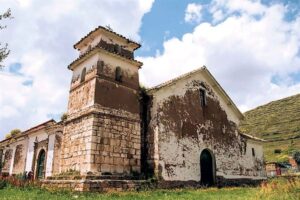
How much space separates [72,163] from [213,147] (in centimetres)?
833

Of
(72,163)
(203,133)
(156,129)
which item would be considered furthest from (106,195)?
(203,133)

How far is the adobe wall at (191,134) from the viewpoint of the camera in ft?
43.2

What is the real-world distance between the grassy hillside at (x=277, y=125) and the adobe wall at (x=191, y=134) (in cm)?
3316

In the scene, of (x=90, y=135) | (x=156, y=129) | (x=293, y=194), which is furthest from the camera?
(x=156, y=129)

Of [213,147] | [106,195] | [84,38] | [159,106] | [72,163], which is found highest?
[84,38]

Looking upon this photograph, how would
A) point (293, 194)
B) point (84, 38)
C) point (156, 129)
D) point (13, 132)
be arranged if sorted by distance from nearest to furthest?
point (293, 194), point (156, 129), point (84, 38), point (13, 132)

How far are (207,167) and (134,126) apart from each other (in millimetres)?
5501

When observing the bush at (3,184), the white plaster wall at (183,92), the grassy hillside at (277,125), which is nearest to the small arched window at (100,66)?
the white plaster wall at (183,92)

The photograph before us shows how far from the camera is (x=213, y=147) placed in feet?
53.0

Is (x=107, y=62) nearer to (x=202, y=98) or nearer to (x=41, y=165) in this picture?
(x=202, y=98)

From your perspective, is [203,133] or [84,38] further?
[203,133]

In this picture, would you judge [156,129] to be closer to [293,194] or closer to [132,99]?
[132,99]

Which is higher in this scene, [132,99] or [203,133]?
[132,99]

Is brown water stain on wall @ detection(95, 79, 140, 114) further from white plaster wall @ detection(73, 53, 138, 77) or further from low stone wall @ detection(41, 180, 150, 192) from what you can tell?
low stone wall @ detection(41, 180, 150, 192)
